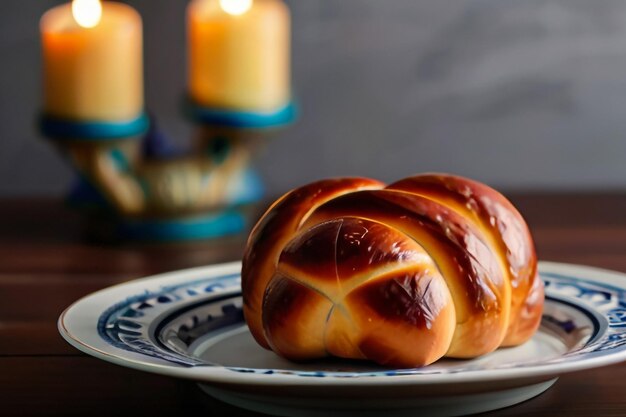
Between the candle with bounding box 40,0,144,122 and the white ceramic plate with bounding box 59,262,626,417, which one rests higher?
the candle with bounding box 40,0,144,122

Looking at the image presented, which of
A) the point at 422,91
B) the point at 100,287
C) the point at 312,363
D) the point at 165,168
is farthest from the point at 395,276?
the point at 422,91

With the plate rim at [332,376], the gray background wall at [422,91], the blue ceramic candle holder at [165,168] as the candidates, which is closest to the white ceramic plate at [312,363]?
the plate rim at [332,376]

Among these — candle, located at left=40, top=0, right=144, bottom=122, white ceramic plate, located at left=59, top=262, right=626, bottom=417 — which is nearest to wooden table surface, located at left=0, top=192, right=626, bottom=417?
white ceramic plate, located at left=59, top=262, right=626, bottom=417

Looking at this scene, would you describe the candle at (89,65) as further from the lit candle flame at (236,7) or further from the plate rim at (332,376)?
the plate rim at (332,376)

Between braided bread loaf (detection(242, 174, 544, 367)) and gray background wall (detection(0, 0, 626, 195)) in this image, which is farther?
gray background wall (detection(0, 0, 626, 195))

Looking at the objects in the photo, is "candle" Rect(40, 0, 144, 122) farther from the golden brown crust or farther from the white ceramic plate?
the golden brown crust

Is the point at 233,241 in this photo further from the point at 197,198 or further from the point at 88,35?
the point at 88,35

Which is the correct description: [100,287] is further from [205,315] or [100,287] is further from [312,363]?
[312,363]
